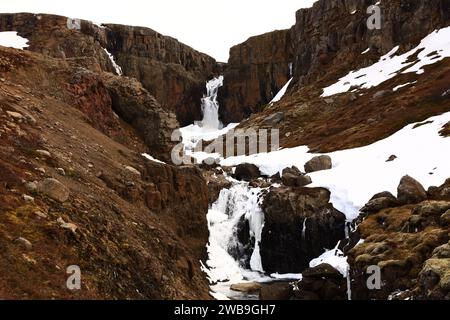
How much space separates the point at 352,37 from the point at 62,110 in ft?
251

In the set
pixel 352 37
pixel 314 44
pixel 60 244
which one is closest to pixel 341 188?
pixel 60 244

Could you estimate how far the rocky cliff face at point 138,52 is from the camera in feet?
334

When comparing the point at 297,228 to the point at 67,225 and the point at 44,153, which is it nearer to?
the point at 44,153

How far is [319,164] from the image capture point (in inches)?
1890

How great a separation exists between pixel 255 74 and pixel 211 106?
1353cm

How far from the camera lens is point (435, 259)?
20500 mm

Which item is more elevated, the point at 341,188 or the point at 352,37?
the point at 352,37

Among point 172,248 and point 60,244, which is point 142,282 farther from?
point 172,248

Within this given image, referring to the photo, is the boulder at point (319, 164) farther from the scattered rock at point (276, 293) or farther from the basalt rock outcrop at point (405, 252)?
the scattered rock at point (276, 293)

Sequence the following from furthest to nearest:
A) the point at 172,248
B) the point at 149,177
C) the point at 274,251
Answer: the point at 274,251 < the point at 149,177 < the point at 172,248

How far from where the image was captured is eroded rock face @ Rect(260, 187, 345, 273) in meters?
38.2

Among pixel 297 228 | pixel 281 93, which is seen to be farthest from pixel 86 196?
pixel 281 93

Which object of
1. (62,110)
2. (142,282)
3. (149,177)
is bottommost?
(142,282)

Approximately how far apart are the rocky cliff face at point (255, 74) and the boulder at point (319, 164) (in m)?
71.6
